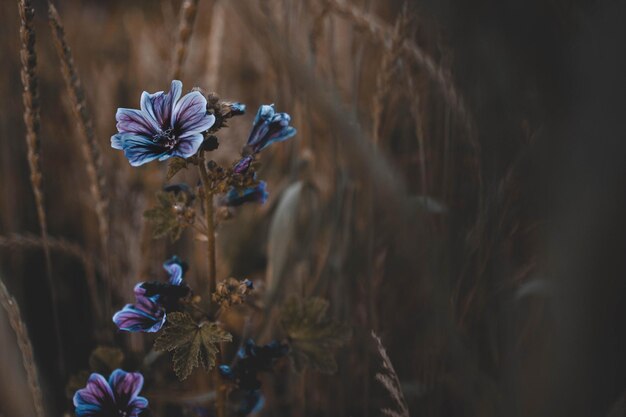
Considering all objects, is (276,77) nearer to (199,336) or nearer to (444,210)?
(444,210)

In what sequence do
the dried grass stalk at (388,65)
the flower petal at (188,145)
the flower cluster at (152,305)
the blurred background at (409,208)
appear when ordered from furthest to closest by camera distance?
the dried grass stalk at (388,65)
the flower cluster at (152,305)
the flower petal at (188,145)
the blurred background at (409,208)

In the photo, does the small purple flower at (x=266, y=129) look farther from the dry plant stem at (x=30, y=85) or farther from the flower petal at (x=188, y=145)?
the dry plant stem at (x=30, y=85)

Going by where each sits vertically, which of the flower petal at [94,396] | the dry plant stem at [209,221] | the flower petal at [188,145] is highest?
the flower petal at [188,145]

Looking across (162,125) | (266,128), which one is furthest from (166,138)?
(266,128)

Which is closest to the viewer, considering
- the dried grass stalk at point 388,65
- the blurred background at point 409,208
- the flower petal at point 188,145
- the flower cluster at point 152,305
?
the blurred background at point 409,208

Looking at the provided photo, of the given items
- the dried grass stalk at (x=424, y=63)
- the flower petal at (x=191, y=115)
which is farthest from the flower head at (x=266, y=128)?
the dried grass stalk at (x=424, y=63)

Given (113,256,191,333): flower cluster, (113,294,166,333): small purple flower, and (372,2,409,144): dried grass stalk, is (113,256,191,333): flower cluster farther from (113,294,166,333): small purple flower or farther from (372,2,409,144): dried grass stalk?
(372,2,409,144): dried grass stalk

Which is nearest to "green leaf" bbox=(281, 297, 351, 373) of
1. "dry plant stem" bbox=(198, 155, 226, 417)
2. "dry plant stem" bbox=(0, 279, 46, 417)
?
"dry plant stem" bbox=(198, 155, 226, 417)

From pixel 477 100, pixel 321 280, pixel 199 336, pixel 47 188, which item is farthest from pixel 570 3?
pixel 47 188
